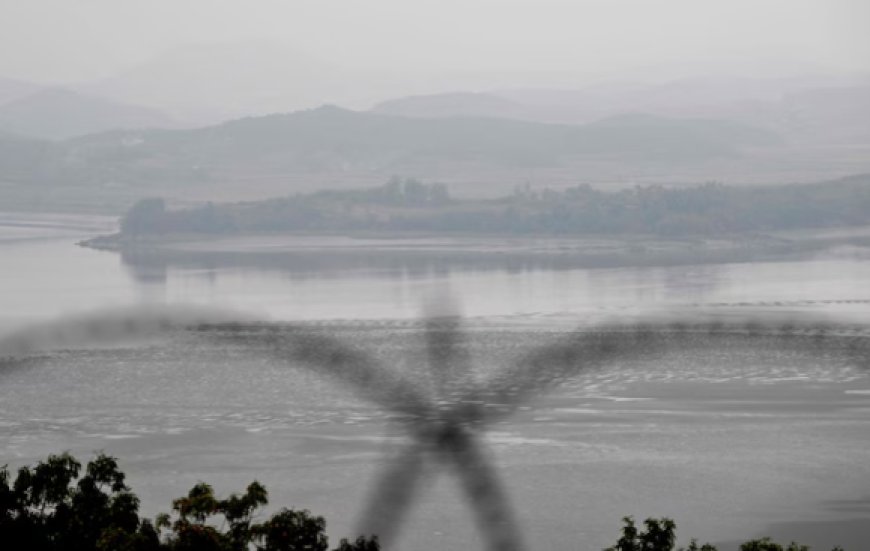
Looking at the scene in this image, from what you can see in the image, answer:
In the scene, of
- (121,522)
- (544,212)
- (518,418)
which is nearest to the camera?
(121,522)

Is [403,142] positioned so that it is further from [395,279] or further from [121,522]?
[121,522]

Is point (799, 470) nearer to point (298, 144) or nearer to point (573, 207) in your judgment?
point (573, 207)

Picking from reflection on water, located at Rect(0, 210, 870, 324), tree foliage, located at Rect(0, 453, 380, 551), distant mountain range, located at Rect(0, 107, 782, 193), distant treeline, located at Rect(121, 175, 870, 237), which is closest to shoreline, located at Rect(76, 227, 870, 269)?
reflection on water, located at Rect(0, 210, 870, 324)

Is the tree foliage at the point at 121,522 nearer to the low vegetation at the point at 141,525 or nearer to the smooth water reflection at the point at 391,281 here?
the low vegetation at the point at 141,525

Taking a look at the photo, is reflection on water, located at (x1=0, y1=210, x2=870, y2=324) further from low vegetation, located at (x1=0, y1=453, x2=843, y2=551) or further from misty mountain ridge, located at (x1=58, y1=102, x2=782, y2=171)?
misty mountain ridge, located at (x1=58, y1=102, x2=782, y2=171)

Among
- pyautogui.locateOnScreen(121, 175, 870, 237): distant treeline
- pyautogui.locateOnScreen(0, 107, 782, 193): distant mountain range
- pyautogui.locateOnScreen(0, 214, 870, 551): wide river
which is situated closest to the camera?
pyautogui.locateOnScreen(0, 214, 870, 551): wide river

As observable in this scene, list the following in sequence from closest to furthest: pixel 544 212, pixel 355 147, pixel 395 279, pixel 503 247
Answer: pixel 395 279 → pixel 503 247 → pixel 544 212 → pixel 355 147

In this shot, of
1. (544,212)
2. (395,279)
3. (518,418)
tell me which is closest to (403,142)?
(544,212)
